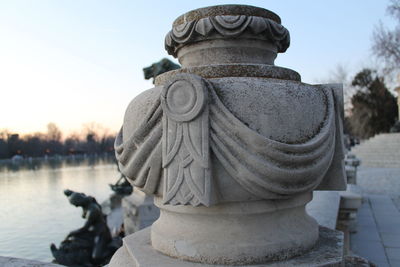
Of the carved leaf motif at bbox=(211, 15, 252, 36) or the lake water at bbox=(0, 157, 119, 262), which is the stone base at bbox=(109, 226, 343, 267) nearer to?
the carved leaf motif at bbox=(211, 15, 252, 36)

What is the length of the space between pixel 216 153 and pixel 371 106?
130ft

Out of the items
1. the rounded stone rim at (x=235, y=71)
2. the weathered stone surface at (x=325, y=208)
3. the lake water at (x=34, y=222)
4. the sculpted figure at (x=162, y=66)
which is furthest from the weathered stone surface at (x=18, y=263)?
the lake water at (x=34, y=222)

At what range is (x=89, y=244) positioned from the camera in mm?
6496

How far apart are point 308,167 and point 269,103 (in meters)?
0.42

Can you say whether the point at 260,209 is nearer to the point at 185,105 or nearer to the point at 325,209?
the point at 185,105

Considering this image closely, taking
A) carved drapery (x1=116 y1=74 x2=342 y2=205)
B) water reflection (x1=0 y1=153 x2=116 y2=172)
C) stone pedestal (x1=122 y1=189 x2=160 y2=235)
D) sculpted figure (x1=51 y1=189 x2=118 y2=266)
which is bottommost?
water reflection (x1=0 y1=153 x2=116 y2=172)

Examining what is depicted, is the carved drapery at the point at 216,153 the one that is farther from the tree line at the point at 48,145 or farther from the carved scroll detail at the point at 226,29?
the tree line at the point at 48,145

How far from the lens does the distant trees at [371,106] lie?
35500 millimetres

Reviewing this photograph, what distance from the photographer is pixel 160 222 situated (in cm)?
221

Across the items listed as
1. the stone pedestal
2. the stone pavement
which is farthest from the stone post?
the stone pedestal

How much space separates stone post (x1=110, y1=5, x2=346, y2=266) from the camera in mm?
1713

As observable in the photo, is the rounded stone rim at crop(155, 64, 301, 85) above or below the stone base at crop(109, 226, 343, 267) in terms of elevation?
above

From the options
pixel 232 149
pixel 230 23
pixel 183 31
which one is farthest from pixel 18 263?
pixel 230 23

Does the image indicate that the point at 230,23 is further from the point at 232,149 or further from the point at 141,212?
the point at 141,212
